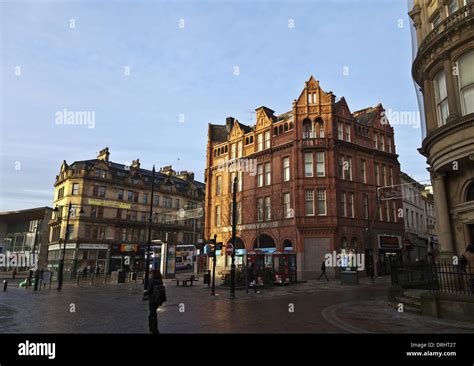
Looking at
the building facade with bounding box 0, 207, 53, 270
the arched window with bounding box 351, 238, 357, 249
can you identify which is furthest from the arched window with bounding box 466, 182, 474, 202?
the building facade with bounding box 0, 207, 53, 270

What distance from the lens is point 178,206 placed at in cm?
6328

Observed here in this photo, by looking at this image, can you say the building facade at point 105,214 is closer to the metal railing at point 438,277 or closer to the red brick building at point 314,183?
the red brick building at point 314,183

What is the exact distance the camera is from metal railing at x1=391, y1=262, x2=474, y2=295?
11.2 m

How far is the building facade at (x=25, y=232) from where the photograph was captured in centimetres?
5612

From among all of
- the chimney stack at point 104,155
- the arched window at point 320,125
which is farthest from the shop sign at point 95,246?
the arched window at point 320,125

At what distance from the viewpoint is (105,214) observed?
173ft

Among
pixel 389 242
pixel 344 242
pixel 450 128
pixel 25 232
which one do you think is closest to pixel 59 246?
pixel 25 232

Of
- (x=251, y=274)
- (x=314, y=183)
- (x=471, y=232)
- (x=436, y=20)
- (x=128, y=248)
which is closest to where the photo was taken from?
(x=471, y=232)

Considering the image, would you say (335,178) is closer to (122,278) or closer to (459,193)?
(459,193)

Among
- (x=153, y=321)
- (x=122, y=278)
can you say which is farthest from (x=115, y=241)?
(x=153, y=321)

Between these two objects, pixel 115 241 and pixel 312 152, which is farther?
pixel 115 241

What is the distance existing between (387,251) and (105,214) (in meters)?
39.2

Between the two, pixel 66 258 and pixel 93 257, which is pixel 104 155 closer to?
pixel 93 257
